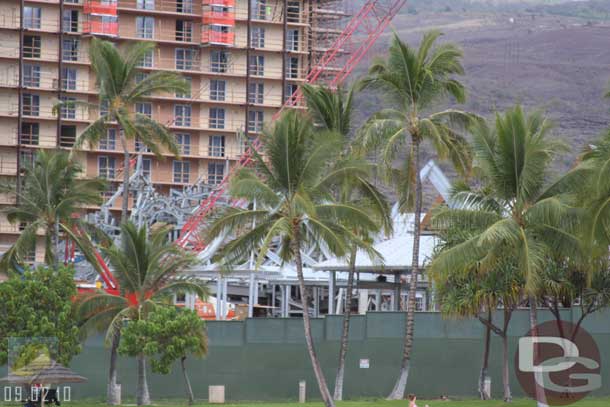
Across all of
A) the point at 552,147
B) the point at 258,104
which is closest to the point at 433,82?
the point at 552,147

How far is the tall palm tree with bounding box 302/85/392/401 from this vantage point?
45.7 meters

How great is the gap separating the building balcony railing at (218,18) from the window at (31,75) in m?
13.8

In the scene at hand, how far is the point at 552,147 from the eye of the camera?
Result: 41.9 metres

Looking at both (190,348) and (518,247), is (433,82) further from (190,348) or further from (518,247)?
(190,348)

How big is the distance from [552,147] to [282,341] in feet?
52.1

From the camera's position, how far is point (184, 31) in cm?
10112

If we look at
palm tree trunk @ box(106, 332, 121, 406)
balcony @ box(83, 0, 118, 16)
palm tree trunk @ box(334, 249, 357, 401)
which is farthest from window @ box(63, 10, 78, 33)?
palm tree trunk @ box(334, 249, 357, 401)

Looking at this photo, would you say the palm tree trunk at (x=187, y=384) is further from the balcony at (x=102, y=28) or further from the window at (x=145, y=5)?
the window at (x=145, y=5)

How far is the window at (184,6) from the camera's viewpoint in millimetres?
100875

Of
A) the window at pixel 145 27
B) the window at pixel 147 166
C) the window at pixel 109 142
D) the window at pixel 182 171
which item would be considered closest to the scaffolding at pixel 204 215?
the window at pixel 147 166

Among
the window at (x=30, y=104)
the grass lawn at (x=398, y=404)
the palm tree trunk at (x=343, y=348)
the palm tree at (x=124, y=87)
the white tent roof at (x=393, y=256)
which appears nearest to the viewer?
the grass lawn at (x=398, y=404)

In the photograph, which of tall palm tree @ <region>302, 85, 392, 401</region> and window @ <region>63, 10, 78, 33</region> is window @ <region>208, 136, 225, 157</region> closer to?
window @ <region>63, 10, 78, 33</region>

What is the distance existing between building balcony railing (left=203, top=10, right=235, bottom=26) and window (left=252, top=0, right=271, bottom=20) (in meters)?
3.86

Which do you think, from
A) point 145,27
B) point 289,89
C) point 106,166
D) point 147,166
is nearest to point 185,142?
point 147,166
